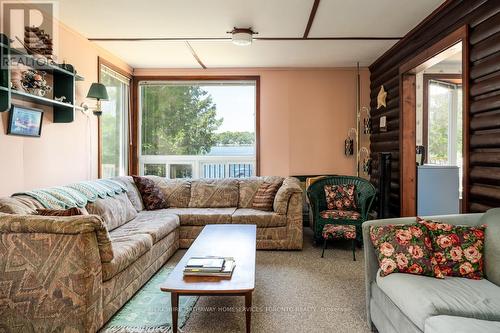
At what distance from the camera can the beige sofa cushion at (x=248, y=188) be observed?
4734mm

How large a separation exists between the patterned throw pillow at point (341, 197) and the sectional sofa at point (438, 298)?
76.4 inches

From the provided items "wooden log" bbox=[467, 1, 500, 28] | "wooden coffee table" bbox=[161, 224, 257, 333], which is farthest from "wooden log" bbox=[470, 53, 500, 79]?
"wooden coffee table" bbox=[161, 224, 257, 333]

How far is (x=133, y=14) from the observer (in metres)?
3.35

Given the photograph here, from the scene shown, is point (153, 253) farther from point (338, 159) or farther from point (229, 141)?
point (338, 159)

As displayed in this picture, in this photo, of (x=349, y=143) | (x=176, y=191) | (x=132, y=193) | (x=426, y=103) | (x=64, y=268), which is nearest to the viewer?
(x=64, y=268)

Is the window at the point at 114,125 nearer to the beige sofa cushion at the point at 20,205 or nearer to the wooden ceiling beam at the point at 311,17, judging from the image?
the beige sofa cushion at the point at 20,205

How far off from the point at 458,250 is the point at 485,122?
A: 1.22m

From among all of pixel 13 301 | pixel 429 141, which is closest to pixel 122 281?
pixel 13 301

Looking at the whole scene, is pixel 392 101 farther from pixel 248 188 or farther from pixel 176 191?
pixel 176 191

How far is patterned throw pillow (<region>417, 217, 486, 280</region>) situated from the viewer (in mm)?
2039

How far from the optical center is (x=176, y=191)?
4789 mm

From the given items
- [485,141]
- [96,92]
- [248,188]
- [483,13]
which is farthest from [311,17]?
[96,92]

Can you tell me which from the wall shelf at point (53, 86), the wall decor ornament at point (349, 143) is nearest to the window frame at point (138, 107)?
the wall decor ornament at point (349, 143)

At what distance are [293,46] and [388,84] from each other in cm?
149
